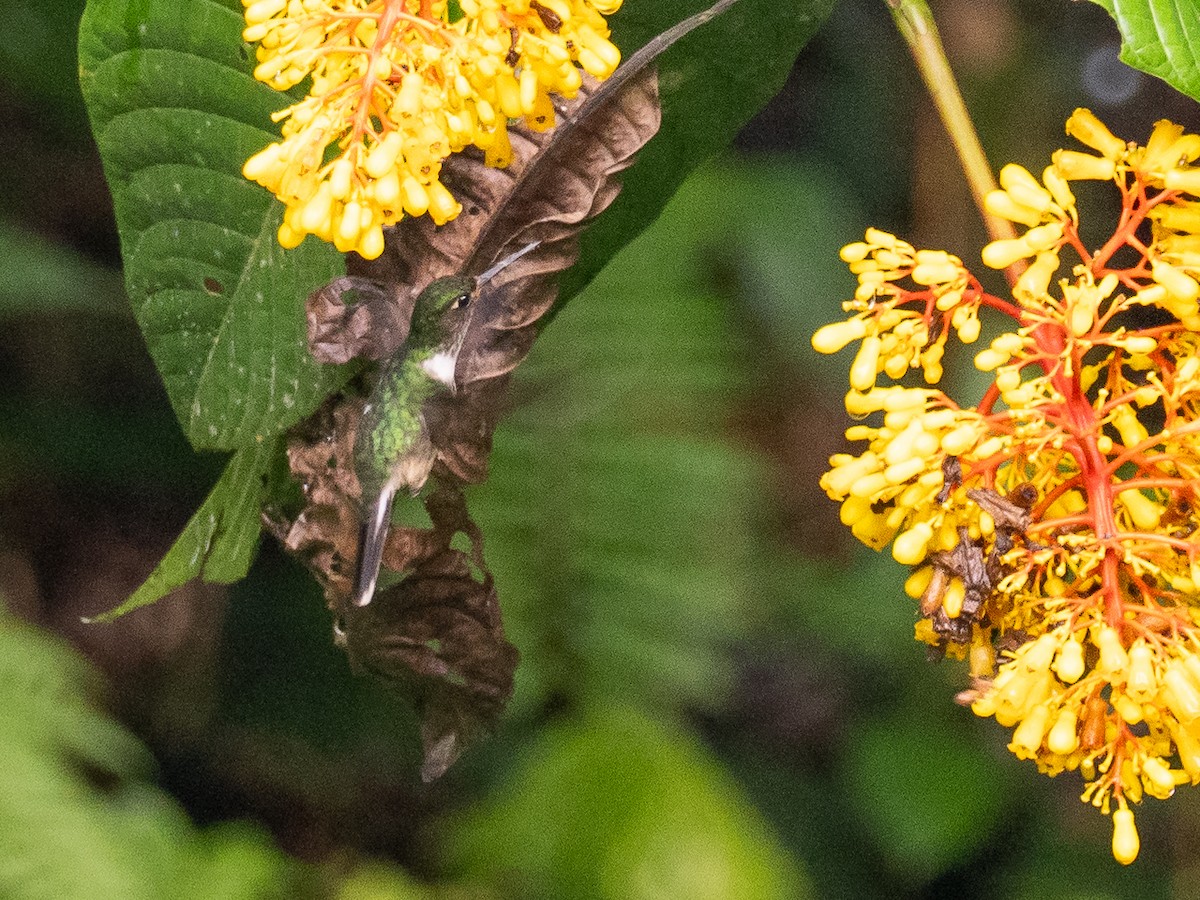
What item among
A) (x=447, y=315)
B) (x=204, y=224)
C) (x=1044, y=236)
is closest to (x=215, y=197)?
(x=204, y=224)

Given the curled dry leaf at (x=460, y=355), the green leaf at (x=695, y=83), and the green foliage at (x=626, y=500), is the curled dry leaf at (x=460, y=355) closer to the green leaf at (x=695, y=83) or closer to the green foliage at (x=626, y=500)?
the green leaf at (x=695, y=83)

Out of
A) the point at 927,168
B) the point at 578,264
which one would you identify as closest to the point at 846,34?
the point at 927,168

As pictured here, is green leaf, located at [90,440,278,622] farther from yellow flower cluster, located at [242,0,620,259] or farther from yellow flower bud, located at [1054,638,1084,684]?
yellow flower bud, located at [1054,638,1084,684]

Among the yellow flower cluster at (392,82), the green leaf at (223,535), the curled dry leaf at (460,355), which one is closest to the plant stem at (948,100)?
the curled dry leaf at (460,355)

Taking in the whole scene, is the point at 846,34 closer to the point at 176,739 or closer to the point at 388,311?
the point at 176,739

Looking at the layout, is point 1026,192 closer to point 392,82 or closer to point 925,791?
point 392,82

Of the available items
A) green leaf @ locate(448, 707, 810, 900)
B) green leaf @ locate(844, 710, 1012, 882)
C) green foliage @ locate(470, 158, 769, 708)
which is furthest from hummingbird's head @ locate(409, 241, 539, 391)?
green leaf @ locate(844, 710, 1012, 882)
